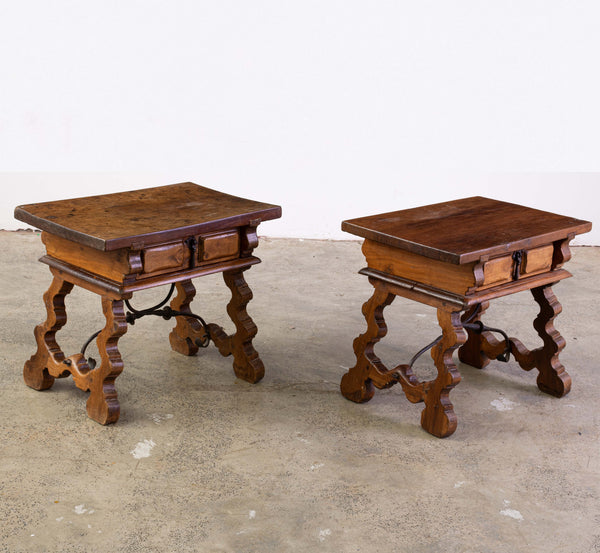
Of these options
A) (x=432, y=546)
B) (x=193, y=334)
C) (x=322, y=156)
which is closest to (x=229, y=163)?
(x=322, y=156)

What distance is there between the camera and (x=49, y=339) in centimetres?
354

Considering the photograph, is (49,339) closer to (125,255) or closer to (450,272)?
(125,255)

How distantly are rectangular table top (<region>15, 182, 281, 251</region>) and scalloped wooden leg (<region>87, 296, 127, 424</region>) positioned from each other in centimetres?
28

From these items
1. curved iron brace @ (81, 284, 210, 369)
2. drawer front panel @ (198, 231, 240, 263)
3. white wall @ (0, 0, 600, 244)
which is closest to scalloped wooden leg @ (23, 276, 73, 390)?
curved iron brace @ (81, 284, 210, 369)

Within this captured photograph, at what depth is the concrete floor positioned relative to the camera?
2658 millimetres

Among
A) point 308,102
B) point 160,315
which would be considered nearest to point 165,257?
point 160,315

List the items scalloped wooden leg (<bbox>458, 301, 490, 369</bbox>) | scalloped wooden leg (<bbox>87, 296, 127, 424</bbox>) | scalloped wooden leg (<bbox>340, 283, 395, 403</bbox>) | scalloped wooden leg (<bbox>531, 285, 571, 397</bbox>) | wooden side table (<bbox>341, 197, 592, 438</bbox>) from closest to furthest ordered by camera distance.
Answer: wooden side table (<bbox>341, 197, 592, 438</bbox>)
scalloped wooden leg (<bbox>87, 296, 127, 424</bbox>)
scalloped wooden leg (<bbox>340, 283, 395, 403</bbox>)
scalloped wooden leg (<bbox>531, 285, 571, 397</bbox>)
scalloped wooden leg (<bbox>458, 301, 490, 369</bbox>)

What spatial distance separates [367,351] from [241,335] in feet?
1.90

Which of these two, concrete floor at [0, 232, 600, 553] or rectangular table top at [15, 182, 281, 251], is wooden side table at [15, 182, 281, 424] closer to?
rectangular table top at [15, 182, 281, 251]

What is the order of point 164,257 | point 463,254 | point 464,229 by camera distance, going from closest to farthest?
point 463,254
point 164,257
point 464,229

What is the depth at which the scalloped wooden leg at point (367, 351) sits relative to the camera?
3.37m

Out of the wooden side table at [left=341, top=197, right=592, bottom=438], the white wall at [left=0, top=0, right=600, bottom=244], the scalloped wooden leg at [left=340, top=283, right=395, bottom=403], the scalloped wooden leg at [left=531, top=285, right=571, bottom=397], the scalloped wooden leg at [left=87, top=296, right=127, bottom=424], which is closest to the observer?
the wooden side table at [left=341, top=197, right=592, bottom=438]

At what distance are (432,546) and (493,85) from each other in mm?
4200

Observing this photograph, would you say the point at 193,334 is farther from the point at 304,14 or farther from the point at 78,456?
the point at 304,14
